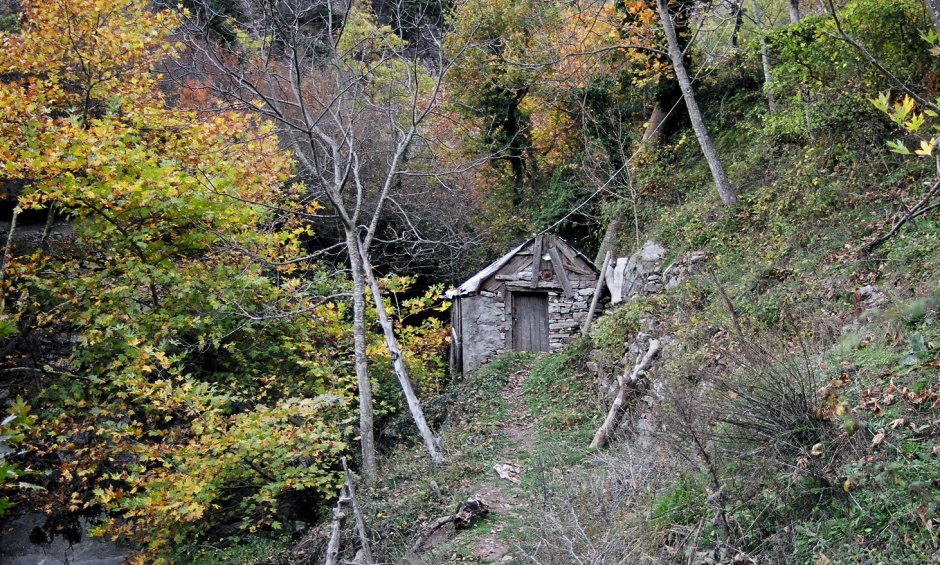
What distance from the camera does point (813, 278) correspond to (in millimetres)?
7699

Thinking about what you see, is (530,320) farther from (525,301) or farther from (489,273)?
(489,273)

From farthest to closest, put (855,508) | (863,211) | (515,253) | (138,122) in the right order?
(515,253) < (138,122) < (863,211) < (855,508)

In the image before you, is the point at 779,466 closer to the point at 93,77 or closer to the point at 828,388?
the point at 828,388

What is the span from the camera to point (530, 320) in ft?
55.8

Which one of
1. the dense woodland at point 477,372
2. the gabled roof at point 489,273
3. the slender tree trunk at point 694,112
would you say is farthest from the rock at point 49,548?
the slender tree trunk at point 694,112

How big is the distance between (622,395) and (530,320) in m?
8.40

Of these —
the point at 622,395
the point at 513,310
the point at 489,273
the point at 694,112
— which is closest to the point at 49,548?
the point at 622,395

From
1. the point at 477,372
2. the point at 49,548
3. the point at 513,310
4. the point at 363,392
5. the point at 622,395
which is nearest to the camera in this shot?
the point at 622,395

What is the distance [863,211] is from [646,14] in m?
7.97

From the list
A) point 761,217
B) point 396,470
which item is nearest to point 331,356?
point 396,470

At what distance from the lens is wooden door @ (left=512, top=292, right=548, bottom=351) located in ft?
55.7

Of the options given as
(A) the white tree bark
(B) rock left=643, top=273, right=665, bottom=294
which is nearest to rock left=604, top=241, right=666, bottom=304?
(B) rock left=643, top=273, right=665, bottom=294

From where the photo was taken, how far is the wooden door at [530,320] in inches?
668

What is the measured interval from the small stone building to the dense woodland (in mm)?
1557
